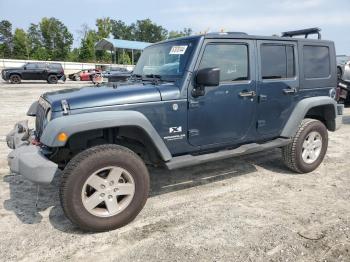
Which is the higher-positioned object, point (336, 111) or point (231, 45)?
point (231, 45)

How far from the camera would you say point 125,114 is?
3.42 m

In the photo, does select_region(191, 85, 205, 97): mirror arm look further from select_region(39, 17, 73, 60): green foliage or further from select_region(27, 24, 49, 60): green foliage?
select_region(39, 17, 73, 60): green foliage

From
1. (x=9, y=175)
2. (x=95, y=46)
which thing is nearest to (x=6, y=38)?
(x=95, y=46)

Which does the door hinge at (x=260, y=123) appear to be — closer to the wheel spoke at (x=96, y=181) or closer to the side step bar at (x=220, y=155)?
the side step bar at (x=220, y=155)

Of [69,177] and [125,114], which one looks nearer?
[69,177]

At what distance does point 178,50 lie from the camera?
4.18 meters

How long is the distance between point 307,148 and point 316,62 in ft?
4.23

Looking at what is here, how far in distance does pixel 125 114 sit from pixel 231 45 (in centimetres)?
172

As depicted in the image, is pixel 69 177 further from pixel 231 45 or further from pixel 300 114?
pixel 300 114

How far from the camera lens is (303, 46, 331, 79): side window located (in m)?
5.05

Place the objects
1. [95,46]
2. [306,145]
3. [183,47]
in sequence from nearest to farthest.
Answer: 1. [183,47]
2. [306,145]
3. [95,46]

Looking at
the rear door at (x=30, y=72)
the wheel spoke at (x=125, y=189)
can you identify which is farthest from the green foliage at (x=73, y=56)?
the wheel spoke at (x=125, y=189)

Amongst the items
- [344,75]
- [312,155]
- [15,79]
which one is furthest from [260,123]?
[15,79]

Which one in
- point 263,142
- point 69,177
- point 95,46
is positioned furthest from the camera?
point 95,46
